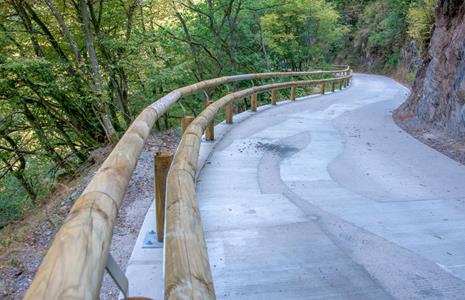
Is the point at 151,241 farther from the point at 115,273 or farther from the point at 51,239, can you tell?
the point at 51,239

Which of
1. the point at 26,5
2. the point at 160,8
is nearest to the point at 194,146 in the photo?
the point at 26,5

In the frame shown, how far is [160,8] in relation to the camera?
1324 cm

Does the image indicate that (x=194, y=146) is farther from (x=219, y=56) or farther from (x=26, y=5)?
(x=219, y=56)

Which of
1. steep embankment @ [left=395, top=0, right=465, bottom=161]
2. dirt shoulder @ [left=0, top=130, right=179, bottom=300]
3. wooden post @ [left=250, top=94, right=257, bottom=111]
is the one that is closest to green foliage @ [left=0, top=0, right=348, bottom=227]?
wooden post @ [left=250, top=94, right=257, bottom=111]

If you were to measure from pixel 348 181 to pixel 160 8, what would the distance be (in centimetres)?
1089

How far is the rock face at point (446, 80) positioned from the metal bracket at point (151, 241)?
5.44 m

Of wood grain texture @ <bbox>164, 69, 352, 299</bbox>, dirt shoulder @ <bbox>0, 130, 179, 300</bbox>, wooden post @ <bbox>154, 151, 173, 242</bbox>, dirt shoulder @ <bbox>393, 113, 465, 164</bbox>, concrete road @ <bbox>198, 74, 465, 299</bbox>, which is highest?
wood grain texture @ <bbox>164, 69, 352, 299</bbox>

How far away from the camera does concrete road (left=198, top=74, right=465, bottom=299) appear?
255cm

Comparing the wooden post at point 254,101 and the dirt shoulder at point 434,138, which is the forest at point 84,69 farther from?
the wooden post at point 254,101

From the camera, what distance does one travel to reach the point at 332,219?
3479 millimetres

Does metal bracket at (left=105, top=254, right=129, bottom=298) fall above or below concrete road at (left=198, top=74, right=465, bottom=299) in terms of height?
above

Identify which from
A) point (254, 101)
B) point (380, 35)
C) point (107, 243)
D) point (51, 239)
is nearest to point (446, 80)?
point (254, 101)

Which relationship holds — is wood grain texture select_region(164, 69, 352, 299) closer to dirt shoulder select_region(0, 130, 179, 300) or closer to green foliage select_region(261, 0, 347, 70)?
dirt shoulder select_region(0, 130, 179, 300)

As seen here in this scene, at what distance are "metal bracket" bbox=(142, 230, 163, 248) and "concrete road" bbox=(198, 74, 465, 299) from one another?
409mm
